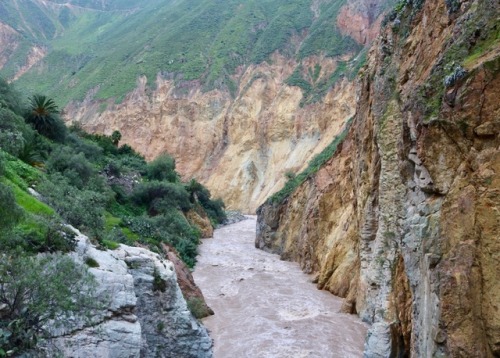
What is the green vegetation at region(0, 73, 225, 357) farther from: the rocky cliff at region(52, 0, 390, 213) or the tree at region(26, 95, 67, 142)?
the rocky cliff at region(52, 0, 390, 213)

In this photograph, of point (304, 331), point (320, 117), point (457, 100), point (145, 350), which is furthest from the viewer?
point (320, 117)

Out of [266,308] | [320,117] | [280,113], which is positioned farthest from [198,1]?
[266,308]

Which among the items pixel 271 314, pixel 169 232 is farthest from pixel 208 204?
pixel 271 314

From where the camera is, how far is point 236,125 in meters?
64.5

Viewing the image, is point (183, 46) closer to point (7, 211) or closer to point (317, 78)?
point (317, 78)

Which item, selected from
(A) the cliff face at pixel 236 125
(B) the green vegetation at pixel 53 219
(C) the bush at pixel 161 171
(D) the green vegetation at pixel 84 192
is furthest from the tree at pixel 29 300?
(A) the cliff face at pixel 236 125

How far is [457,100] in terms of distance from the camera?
23.7 feet

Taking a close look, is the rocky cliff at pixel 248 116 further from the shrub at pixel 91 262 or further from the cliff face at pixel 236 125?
the shrub at pixel 91 262

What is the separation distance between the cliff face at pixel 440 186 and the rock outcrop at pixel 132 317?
4.63 metres

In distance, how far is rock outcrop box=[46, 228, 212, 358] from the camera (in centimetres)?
788

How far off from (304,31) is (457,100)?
240 ft

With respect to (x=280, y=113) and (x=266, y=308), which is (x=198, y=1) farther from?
(x=266, y=308)

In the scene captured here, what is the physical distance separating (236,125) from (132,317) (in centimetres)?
5643

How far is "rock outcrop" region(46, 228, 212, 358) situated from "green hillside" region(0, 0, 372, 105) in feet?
193
